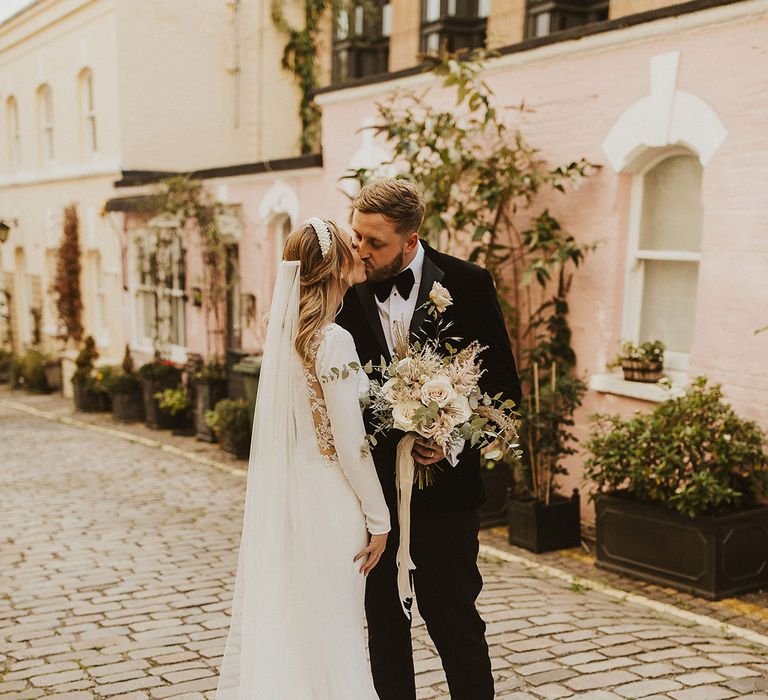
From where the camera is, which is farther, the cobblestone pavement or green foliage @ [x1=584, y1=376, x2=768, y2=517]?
green foliage @ [x1=584, y1=376, x2=768, y2=517]

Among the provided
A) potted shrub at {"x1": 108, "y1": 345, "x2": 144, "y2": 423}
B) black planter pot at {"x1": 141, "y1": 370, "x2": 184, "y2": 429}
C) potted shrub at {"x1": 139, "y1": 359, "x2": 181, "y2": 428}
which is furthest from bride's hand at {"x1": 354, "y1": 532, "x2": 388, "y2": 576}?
potted shrub at {"x1": 108, "y1": 345, "x2": 144, "y2": 423}

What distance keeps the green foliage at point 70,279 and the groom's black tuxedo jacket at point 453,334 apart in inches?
532

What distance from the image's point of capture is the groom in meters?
2.97

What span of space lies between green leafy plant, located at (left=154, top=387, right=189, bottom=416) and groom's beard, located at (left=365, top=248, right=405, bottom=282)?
8930mm

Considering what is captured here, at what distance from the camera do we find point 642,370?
630cm

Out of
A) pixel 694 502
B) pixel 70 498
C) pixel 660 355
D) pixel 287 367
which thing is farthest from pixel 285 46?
pixel 287 367

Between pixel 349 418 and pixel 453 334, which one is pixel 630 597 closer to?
pixel 453 334

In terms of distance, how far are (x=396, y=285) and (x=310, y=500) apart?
2.70 feet

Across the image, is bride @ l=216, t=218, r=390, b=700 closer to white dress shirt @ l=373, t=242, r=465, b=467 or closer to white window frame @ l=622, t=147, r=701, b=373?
white dress shirt @ l=373, t=242, r=465, b=467

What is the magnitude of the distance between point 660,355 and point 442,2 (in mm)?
5016

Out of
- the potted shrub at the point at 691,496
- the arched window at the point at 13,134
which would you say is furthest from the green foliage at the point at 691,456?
the arched window at the point at 13,134

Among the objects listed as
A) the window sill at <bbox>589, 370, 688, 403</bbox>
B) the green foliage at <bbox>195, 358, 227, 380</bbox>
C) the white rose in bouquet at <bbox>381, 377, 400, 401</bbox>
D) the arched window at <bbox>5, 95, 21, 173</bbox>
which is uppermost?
the arched window at <bbox>5, 95, 21, 173</bbox>

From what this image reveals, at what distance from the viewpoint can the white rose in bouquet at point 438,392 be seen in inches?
106

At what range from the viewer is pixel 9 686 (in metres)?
4.00
